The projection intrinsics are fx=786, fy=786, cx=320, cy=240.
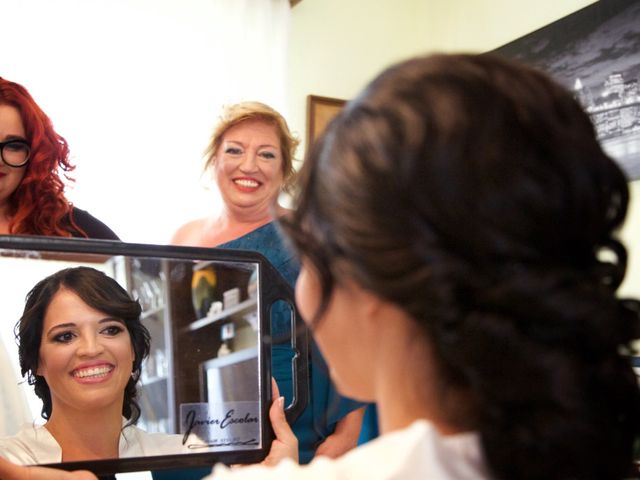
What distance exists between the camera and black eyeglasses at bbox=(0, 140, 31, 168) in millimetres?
1229

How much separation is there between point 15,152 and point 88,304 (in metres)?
0.48

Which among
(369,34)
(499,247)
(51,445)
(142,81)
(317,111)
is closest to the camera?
(499,247)

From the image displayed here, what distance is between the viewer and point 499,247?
16.1 inches

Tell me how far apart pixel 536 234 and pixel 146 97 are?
2.09 m

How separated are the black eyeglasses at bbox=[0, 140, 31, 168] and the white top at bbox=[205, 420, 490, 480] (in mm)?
922

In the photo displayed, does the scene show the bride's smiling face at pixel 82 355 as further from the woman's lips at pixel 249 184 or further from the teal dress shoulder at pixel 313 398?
the woman's lips at pixel 249 184

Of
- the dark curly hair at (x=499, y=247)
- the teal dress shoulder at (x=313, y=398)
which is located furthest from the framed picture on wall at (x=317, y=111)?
the dark curly hair at (x=499, y=247)

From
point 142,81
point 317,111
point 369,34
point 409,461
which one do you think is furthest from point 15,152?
point 369,34

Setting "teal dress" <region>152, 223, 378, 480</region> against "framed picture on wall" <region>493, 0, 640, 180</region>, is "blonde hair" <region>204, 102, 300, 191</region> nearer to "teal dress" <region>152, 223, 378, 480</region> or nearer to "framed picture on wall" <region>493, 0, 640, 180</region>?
"teal dress" <region>152, 223, 378, 480</region>

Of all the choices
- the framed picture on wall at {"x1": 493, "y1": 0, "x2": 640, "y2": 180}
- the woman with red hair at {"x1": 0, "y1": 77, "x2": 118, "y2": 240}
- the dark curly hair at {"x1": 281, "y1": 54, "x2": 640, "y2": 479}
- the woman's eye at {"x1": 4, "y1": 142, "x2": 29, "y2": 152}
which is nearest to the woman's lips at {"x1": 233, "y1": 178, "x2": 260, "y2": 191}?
the woman with red hair at {"x1": 0, "y1": 77, "x2": 118, "y2": 240}

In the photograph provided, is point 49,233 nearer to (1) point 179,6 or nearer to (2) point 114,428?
→ (2) point 114,428

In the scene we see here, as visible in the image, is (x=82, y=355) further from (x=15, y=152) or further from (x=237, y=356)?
(x=15, y=152)

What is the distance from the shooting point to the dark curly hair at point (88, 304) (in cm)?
86

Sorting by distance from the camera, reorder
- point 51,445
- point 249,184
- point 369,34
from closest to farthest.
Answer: point 51,445 → point 249,184 → point 369,34
